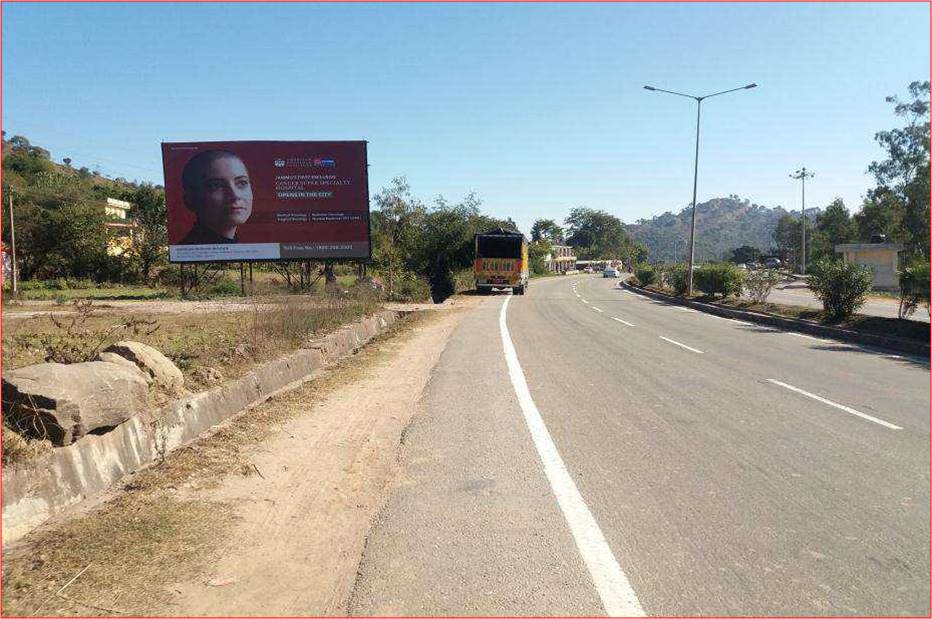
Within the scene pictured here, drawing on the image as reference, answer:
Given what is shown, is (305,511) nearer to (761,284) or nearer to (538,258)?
(761,284)

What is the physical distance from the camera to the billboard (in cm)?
2800

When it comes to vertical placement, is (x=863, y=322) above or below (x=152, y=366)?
below

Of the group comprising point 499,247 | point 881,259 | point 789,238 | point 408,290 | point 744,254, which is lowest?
point 408,290

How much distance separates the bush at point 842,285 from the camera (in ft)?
61.2

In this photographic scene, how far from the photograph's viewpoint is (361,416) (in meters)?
7.98

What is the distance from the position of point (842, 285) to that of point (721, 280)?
11640 mm

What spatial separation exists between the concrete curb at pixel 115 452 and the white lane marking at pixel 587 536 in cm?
346

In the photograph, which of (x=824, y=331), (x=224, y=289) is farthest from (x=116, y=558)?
(x=224, y=289)

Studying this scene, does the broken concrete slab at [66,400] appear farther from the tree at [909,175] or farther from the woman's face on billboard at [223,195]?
the tree at [909,175]

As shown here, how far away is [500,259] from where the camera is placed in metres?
39.2

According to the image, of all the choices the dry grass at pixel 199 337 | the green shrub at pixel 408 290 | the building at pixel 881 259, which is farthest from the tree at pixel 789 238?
the dry grass at pixel 199 337

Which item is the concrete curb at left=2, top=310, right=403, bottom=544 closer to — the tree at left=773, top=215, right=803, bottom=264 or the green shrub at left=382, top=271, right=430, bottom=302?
the green shrub at left=382, top=271, right=430, bottom=302

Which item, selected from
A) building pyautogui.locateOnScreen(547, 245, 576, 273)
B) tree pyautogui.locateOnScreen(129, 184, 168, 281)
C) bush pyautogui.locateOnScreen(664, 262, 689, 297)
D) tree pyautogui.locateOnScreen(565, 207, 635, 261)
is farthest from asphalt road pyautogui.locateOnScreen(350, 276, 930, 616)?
tree pyautogui.locateOnScreen(565, 207, 635, 261)

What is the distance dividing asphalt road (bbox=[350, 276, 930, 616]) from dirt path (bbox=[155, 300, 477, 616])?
21cm
